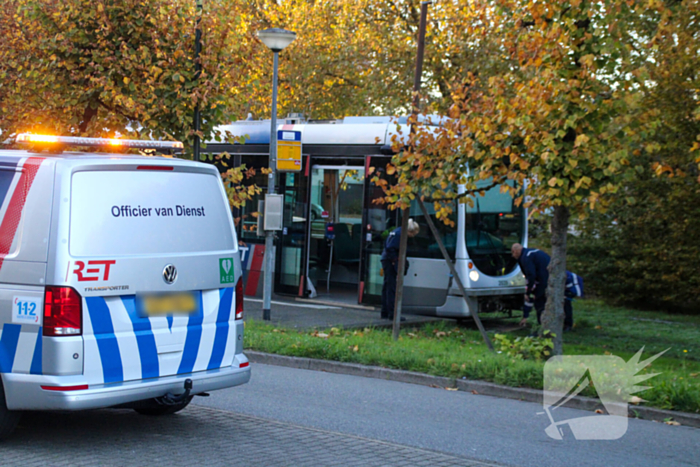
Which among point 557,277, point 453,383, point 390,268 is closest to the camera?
point 453,383

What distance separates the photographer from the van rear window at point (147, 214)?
17.7 ft

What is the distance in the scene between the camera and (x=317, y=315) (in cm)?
1412

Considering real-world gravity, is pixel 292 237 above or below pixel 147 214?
below

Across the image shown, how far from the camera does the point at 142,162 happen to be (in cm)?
583

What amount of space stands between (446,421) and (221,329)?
2326 mm

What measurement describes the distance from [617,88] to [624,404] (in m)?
3.62

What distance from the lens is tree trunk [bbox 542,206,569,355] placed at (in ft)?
32.7

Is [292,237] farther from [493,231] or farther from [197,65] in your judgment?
[197,65]

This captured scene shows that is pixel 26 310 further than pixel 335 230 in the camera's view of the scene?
No

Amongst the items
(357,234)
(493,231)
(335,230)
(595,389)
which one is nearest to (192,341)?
(595,389)

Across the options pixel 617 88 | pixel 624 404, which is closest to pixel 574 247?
pixel 617 88

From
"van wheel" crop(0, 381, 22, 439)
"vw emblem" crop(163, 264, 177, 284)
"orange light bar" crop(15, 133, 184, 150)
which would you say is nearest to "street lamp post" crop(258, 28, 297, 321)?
"orange light bar" crop(15, 133, 184, 150)

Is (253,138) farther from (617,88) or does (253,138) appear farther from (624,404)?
(624,404)

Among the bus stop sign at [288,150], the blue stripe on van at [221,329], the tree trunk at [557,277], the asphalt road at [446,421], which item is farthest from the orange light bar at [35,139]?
the bus stop sign at [288,150]
